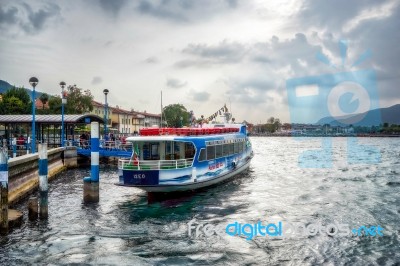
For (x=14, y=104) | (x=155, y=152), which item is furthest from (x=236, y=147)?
(x=14, y=104)

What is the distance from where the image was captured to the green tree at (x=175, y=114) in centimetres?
14364

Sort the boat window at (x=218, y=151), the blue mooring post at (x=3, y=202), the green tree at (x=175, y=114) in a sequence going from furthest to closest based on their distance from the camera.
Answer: the green tree at (x=175, y=114), the boat window at (x=218, y=151), the blue mooring post at (x=3, y=202)

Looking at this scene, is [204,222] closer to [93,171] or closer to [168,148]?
[168,148]

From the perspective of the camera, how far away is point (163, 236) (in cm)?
1414

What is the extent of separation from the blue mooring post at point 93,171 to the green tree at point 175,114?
120638 millimetres

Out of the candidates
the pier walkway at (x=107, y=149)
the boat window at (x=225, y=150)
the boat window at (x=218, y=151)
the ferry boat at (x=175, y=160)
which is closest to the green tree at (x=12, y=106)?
the pier walkway at (x=107, y=149)

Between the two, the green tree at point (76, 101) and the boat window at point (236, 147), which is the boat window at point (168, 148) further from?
the green tree at point (76, 101)

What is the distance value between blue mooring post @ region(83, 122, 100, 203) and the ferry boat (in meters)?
1.19

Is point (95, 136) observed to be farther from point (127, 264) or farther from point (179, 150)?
point (127, 264)

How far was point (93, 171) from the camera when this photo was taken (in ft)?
61.4

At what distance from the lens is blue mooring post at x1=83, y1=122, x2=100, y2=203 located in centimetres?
1872

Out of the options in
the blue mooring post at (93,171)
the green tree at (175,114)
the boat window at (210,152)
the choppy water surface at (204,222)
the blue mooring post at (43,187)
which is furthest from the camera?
the green tree at (175,114)

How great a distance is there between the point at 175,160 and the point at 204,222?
3.89 metres

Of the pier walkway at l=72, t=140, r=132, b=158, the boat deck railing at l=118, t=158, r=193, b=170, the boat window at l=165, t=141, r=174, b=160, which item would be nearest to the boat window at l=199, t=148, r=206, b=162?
the boat deck railing at l=118, t=158, r=193, b=170
